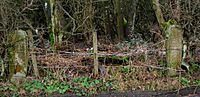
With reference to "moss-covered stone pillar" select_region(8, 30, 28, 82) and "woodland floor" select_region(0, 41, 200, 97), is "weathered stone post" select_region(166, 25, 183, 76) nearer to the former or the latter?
"woodland floor" select_region(0, 41, 200, 97)

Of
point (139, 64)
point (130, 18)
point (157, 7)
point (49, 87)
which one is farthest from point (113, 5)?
point (49, 87)

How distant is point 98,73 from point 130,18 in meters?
7.69

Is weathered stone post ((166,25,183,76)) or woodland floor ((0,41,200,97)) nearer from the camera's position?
woodland floor ((0,41,200,97))

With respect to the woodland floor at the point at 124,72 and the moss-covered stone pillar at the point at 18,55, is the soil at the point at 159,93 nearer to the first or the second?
the woodland floor at the point at 124,72

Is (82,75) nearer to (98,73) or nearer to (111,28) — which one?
(98,73)

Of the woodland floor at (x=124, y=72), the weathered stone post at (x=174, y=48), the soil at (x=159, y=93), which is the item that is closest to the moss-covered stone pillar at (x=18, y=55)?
the woodland floor at (x=124, y=72)

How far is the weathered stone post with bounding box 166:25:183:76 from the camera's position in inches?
361

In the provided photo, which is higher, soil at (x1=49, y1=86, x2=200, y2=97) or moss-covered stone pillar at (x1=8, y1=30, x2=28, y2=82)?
moss-covered stone pillar at (x1=8, y1=30, x2=28, y2=82)

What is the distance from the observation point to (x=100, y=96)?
28.4 feet

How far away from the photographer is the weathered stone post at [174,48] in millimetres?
9180

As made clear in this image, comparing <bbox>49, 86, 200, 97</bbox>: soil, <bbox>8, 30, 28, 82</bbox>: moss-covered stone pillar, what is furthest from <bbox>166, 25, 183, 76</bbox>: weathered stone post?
<bbox>8, 30, 28, 82</bbox>: moss-covered stone pillar

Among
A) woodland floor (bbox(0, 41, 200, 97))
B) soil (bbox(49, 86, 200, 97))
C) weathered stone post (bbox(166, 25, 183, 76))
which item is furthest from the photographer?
weathered stone post (bbox(166, 25, 183, 76))

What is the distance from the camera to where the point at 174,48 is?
920 centimetres

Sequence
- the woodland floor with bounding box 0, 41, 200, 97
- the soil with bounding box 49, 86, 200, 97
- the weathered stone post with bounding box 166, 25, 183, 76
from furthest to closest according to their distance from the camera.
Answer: the weathered stone post with bounding box 166, 25, 183, 76, the woodland floor with bounding box 0, 41, 200, 97, the soil with bounding box 49, 86, 200, 97
